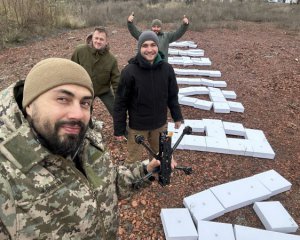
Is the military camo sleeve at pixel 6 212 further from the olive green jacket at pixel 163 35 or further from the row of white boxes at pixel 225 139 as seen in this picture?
the olive green jacket at pixel 163 35

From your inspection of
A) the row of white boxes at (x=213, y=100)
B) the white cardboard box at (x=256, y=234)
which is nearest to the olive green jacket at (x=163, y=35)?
the row of white boxes at (x=213, y=100)

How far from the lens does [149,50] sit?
9.72 feet

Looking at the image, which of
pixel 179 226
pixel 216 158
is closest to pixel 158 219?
pixel 179 226

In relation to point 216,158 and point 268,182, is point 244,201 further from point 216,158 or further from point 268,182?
point 216,158

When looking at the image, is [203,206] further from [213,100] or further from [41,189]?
[213,100]

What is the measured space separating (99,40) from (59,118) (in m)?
2.64

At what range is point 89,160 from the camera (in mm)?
1562

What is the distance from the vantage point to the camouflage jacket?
3.94 ft

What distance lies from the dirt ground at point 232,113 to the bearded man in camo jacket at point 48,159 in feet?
5.48

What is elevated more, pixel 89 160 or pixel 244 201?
pixel 89 160

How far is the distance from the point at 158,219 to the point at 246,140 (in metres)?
2.06

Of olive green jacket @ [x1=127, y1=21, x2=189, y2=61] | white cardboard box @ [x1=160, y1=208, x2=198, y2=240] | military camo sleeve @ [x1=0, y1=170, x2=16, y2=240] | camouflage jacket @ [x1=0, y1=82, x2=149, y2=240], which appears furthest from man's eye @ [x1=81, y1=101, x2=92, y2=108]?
olive green jacket @ [x1=127, y1=21, x2=189, y2=61]

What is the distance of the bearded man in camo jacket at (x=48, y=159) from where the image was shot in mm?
1215

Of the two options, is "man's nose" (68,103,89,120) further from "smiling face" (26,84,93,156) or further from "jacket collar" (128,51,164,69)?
"jacket collar" (128,51,164,69)
